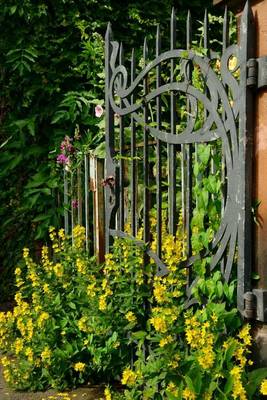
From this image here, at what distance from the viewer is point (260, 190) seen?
3.51 m

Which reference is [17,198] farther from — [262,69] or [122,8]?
[262,69]

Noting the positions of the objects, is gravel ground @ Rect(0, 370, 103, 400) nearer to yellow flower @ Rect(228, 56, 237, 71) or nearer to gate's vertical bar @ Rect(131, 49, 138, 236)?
gate's vertical bar @ Rect(131, 49, 138, 236)

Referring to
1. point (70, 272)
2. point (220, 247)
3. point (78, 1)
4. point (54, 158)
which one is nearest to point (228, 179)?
point (220, 247)

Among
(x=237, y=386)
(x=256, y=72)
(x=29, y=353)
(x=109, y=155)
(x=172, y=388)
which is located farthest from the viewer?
(x=109, y=155)

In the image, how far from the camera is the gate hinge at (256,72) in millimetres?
3423

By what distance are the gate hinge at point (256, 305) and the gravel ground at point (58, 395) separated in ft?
4.75

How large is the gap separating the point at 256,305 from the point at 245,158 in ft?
2.33

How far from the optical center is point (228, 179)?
3.65 m

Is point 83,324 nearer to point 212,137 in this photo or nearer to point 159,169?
point 159,169

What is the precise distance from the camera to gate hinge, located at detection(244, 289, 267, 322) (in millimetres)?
3449

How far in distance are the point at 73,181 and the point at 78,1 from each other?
2021mm

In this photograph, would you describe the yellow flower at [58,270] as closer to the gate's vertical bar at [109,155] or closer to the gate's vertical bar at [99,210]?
the gate's vertical bar at [109,155]

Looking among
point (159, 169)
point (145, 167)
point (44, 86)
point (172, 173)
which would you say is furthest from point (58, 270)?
point (44, 86)

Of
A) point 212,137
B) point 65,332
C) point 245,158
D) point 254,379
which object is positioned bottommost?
point 65,332
